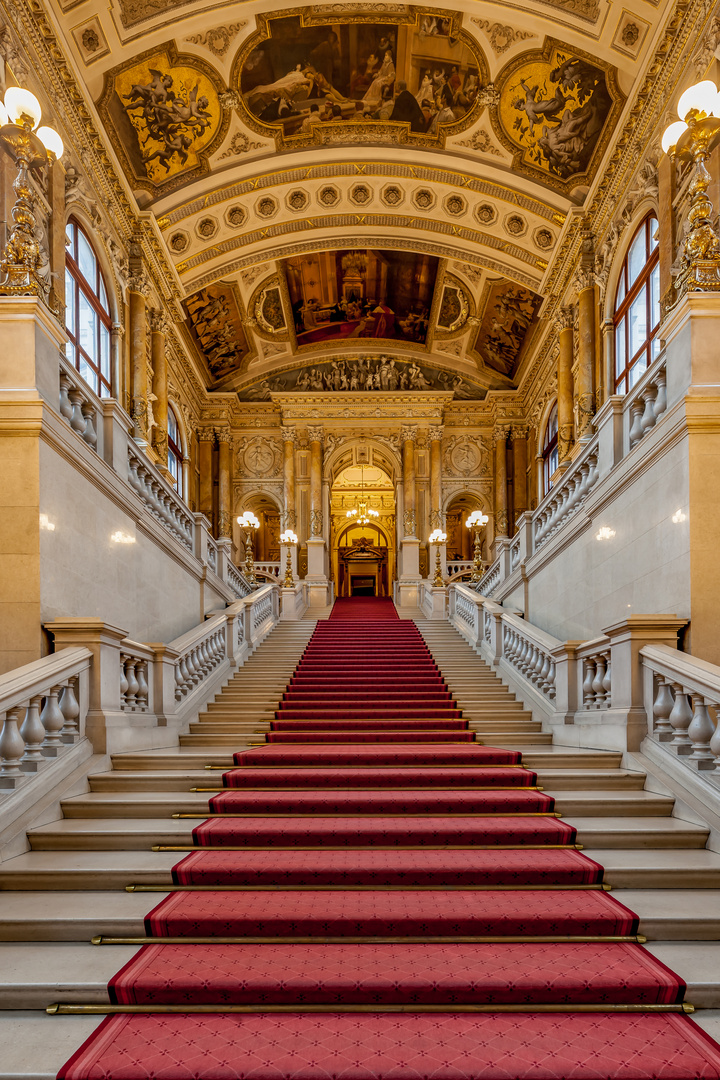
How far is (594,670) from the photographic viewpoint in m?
7.10

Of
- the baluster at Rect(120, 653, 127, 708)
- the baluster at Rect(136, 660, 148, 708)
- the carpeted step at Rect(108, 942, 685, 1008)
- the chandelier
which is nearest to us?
the carpeted step at Rect(108, 942, 685, 1008)

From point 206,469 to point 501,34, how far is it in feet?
48.4

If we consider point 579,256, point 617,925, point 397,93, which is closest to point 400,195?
point 397,93

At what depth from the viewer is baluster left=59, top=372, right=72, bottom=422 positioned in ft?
23.1

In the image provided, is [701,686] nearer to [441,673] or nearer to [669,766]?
[669,766]

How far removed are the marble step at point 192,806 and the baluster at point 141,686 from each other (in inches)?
73.8

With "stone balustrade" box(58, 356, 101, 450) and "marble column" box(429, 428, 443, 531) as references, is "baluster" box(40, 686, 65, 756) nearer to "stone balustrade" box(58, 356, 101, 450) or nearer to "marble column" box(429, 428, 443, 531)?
"stone balustrade" box(58, 356, 101, 450)

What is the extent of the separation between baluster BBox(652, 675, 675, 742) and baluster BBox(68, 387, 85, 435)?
5.28 m

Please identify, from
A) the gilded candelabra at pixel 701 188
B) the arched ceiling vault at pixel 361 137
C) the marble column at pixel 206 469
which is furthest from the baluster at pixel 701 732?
the marble column at pixel 206 469

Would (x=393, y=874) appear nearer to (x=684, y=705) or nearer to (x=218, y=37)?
(x=684, y=705)

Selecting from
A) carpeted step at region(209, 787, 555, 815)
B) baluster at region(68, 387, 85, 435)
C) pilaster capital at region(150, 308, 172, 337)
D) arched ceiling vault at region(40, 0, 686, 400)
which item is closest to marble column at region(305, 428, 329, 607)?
arched ceiling vault at region(40, 0, 686, 400)

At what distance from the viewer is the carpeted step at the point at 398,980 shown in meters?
3.38

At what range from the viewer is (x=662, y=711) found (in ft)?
18.0

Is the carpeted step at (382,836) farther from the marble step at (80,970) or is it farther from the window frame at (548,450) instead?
the window frame at (548,450)
